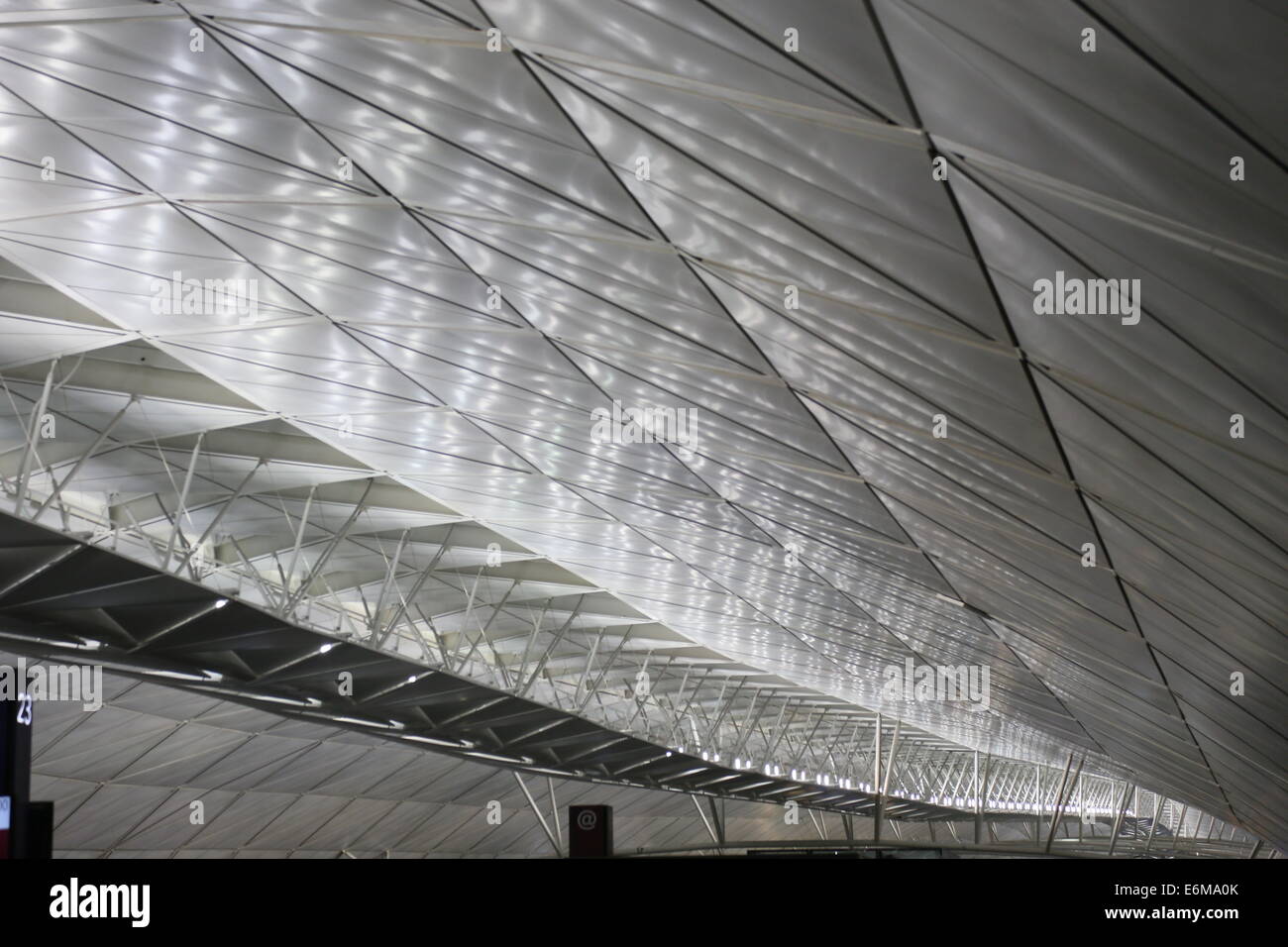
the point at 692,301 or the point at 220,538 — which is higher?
the point at 692,301

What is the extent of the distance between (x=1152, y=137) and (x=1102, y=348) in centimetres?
442

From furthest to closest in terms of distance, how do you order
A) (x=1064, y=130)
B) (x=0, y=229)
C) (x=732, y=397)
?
1. (x=732, y=397)
2. (x=0, y=229)
3. (x=1064, y=130)

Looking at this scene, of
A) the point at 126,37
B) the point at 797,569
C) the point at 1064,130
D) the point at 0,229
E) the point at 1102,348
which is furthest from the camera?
the point at 797,569

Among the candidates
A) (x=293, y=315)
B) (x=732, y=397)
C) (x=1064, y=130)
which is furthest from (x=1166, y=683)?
(x=1064, y=130)

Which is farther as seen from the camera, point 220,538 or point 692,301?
point 220,538

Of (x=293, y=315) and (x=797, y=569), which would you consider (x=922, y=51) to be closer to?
A: (x=293, y=315)

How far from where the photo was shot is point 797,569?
37.6 m

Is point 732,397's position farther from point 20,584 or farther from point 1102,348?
point 20,584

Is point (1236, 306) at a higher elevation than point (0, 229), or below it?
below

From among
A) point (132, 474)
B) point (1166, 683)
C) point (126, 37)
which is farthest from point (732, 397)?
point (132, 474)

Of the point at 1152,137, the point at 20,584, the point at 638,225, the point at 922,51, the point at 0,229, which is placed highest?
the point at 0,229

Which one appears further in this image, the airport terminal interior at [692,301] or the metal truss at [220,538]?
the metal truss at [220,538]

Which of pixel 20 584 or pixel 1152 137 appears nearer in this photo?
pixel 1152 137

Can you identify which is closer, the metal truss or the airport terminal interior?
the airport terminal interior
